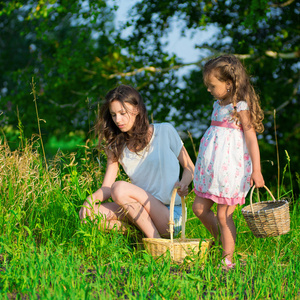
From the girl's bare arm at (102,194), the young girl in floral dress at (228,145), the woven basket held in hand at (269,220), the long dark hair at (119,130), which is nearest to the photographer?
the woven basket held in hand at (269,220)

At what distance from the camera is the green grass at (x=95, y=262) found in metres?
2.42

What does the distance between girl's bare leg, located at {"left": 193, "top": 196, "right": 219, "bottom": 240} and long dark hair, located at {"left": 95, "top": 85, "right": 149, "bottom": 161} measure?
63 cm

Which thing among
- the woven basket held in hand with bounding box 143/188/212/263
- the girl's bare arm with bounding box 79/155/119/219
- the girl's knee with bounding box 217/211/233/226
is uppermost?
the girl's bare arm with bounding box 79/155/119/219

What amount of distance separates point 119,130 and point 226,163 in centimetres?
98

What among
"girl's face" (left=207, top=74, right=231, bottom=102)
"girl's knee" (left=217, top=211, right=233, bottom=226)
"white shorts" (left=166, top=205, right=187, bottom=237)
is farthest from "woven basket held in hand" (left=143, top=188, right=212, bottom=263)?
"girl's face" (left=207, top=74, right=231, bottom=102)

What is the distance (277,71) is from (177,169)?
15.7 feet

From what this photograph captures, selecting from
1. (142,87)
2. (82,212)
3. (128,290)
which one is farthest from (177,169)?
(142,87)

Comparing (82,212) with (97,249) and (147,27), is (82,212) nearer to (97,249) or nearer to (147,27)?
(97,249)

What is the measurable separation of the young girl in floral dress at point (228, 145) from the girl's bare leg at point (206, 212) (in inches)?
2.9

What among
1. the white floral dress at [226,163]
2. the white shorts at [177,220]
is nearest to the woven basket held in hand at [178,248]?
the white floral dress at [226,163]

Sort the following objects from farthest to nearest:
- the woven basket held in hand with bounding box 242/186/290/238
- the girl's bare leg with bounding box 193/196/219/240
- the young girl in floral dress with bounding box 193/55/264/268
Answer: the girl's bare leg with bounding box 193/196/219/240 < the young girl in floral dress with bounding box 193/55/264/268 < the woven basket held in hand with bounding box 242/186/290/238

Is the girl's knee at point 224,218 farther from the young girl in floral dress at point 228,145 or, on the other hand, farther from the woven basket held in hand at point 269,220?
the woven basket held in hand at point 269,220

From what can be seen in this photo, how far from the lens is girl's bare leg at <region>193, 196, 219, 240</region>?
3.17m

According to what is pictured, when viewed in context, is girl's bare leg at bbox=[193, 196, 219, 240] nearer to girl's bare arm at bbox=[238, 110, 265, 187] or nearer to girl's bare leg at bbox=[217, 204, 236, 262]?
girl's bare leg at bbox=[217, 204, 236, 262]
